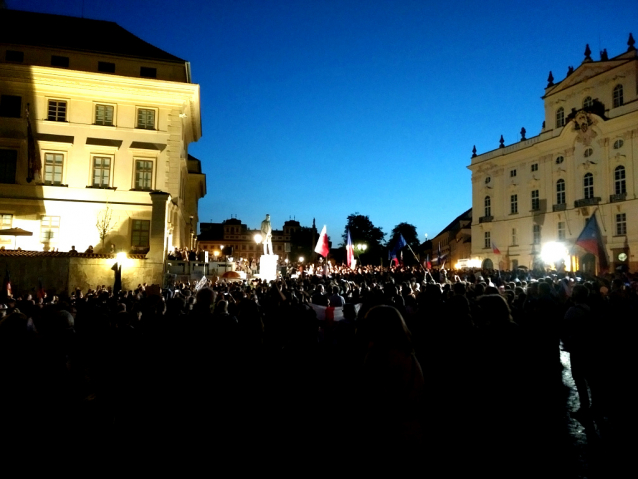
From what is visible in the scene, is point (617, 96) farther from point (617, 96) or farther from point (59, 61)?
point (59, 61)

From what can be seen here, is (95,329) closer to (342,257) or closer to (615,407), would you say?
(615,407)

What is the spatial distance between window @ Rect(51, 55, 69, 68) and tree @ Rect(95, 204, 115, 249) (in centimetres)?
1024

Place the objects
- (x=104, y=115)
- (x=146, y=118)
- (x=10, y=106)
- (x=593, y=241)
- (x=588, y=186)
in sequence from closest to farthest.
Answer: (x=593, y=241)
(x=10, y=106)
(x=104, y=115)
(x=146, y=118)
(x=588, y=186)

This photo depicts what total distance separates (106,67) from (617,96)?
1690 inches

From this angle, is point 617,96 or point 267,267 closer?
point 267,267

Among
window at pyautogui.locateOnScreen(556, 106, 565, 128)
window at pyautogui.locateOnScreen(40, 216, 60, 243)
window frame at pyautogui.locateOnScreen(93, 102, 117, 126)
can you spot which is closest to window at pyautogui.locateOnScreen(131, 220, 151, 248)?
window at pyautogui.locateOnScreen(40, 216, 60, 243)

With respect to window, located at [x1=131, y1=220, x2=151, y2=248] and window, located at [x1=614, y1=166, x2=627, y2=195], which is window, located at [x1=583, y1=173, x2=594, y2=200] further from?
window, located at [x1=131, y1=220, x2=151, y2=248]

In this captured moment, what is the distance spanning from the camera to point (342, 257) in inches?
4377

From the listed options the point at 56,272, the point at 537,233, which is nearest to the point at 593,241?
the point at 56,272

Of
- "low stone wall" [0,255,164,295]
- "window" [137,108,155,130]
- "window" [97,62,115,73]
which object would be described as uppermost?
"window" [97,62,115,73]

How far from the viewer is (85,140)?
1277 inches

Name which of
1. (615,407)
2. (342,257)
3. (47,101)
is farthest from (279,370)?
(342,257)

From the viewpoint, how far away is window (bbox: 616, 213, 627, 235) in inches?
1623

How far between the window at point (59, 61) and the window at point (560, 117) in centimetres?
4504
